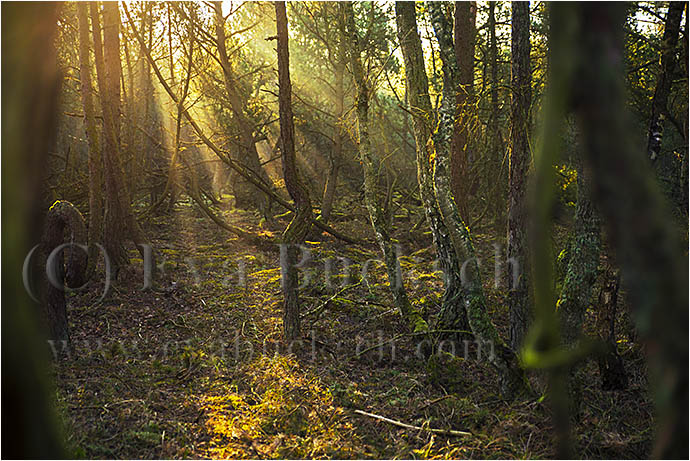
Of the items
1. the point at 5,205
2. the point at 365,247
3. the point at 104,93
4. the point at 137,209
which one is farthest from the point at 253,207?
the point at 5,205

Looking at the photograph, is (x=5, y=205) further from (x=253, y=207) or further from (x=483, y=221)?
(x=253, y=207)

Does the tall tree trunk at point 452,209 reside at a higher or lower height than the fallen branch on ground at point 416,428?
higher

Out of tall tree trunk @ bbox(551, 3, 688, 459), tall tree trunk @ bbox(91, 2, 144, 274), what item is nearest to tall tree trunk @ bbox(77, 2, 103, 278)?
tall tree trunk @ bbox(91, 2, 144, 274)

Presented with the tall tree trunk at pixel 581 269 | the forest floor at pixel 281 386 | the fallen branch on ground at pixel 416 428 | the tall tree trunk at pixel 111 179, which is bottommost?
the fallen branch on ground at pixel 416 428

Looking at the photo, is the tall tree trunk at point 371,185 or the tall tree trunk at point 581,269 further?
the tall tree trunk at point 371,185

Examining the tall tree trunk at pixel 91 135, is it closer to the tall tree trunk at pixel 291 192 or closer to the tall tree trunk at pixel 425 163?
the tall tree trunk at pixel 291 192

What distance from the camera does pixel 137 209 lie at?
16281 mm

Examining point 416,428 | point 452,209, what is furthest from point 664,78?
point 416,428

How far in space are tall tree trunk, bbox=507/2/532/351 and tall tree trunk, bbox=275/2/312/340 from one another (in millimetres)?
2680

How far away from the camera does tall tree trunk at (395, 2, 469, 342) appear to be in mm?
6910

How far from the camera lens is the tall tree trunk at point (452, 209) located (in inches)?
223

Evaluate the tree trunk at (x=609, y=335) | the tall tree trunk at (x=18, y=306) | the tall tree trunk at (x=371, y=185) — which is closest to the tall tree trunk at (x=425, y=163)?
the tall tree trunk at (x=371, y=185)

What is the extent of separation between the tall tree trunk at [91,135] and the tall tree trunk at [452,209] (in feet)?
18.0

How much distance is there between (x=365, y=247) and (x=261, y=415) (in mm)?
Answer: 8878
